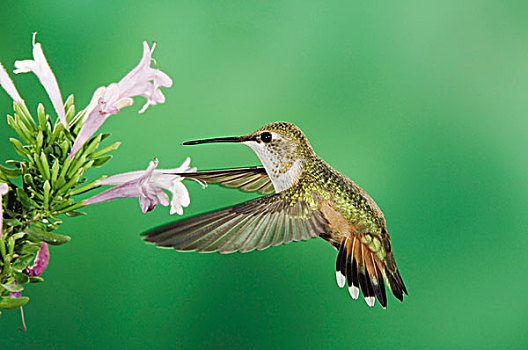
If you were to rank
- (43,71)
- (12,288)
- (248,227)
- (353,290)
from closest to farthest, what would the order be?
(12,288), (43,71), (248,227), (353,290)

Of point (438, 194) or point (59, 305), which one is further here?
point (438, 194)

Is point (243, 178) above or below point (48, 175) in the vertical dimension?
above

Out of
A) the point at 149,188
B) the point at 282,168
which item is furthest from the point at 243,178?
the point at 149,188

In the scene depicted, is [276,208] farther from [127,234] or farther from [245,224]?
[127,234]

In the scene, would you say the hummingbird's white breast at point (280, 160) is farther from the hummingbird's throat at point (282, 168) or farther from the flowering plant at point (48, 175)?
the flowering plant at point (48, 175)

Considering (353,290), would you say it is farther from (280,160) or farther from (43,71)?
(43,71)

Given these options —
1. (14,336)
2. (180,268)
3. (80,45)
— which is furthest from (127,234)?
(80,45)

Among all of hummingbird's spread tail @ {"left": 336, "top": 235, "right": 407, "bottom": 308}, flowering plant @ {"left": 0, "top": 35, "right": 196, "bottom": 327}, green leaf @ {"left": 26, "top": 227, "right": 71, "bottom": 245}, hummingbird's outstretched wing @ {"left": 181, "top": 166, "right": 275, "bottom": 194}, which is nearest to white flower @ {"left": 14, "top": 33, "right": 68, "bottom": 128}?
flowering plant @ {"left": 0, "top": 35, "right": 196, "bottom": 327}

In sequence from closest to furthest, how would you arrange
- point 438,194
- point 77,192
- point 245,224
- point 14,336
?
1. point 77,192
2. point 245,224
3. point 14,336
4. point 438,194
